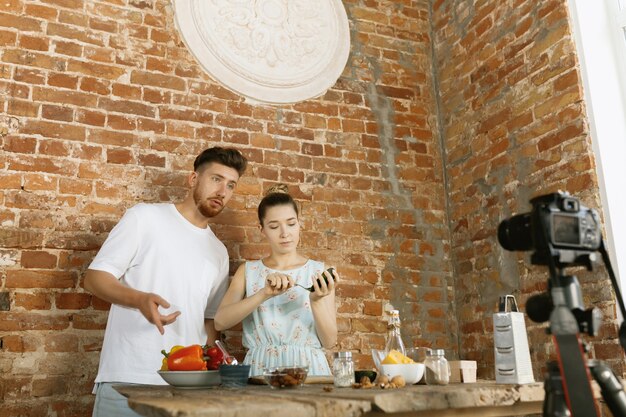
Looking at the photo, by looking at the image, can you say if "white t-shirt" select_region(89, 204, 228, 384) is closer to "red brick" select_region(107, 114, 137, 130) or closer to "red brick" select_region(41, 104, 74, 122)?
"red brick" select_region(107, 114, 137, 130)

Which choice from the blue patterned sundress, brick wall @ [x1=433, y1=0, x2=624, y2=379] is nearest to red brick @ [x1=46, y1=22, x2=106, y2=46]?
the blue patterned sundress

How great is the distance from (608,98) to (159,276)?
224 centimetres

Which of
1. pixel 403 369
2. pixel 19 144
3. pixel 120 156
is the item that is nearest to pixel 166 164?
pixel 120 156

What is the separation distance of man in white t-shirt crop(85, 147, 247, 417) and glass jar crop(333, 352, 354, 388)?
72cm

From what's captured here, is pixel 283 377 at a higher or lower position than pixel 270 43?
lower

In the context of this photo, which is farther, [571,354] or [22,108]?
[22,108]

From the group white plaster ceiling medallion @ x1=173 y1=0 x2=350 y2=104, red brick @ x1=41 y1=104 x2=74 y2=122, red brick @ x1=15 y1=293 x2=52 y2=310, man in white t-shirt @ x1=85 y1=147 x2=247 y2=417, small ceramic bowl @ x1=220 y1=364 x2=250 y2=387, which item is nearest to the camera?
small ceramic bowl @ x1=220 y1=364 x2=250 y2=387

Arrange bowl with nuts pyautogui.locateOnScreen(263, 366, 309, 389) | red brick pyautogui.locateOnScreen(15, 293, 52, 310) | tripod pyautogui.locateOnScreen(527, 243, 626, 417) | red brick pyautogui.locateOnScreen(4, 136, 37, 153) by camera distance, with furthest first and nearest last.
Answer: red brick pyautogui.locateOnScreen(4, 136, 37, 153)
red brick pyautogui.locateOnScreen(15, 293, 52, 310)
bowl with nuts pyautogui.locateOnScreen(263, 366, 309, 389)
tripod pyautogui.locateOnScreen(527, 243, 626, 417)

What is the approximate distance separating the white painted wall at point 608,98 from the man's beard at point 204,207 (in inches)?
69.6

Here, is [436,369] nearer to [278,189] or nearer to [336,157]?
[278,189]

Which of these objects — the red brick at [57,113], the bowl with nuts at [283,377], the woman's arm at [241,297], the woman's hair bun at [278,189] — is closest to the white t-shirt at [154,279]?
the woman's arm at [241,297]

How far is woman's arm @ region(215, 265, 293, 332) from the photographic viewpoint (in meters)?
2.17

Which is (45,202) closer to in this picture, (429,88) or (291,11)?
(291,11)

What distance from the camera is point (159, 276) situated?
2525mm
